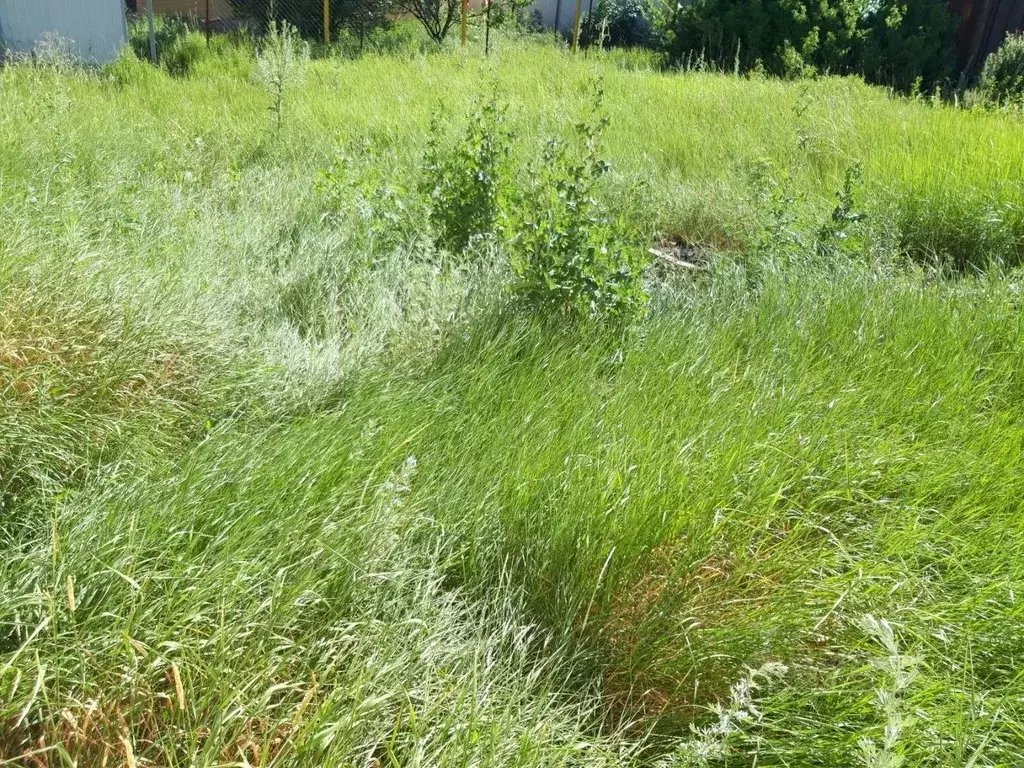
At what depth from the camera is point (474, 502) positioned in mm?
2100

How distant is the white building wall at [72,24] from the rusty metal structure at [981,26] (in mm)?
13171

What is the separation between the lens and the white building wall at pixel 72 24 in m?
10.4

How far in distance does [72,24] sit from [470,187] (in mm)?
9918

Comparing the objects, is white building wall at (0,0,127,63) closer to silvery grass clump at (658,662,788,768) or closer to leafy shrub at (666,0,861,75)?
leafy shrub at (666,0,861,75)

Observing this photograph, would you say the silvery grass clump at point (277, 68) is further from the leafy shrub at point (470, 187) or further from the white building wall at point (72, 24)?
the white building wall at point (72, 24)

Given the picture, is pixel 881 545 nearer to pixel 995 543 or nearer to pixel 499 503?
pixel 995 543


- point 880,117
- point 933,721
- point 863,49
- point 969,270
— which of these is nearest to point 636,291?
point 933,721

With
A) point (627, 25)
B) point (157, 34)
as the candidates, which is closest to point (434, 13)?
point (157, 34)

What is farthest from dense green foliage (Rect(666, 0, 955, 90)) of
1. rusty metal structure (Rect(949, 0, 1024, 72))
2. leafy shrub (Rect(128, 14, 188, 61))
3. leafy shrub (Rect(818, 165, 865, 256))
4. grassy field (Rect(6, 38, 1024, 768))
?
grassy field (Rect(6, 38, 1024, 768))

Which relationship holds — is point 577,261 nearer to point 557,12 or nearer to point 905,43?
point 905,43

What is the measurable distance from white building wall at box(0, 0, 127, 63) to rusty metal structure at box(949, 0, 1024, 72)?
13.2 metres

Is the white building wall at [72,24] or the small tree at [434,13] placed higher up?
the small tree at [434,13]

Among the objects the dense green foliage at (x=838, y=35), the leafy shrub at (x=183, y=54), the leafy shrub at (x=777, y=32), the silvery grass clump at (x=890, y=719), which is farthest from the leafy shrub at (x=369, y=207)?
the leafy shrub at (x=777, y=32)

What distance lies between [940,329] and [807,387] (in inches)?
34.3
